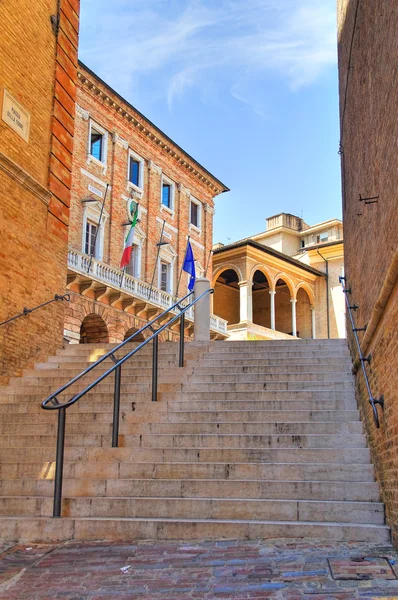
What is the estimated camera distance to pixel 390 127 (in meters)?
5.29

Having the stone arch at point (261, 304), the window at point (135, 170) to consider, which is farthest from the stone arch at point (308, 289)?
the window at point (135, 170)

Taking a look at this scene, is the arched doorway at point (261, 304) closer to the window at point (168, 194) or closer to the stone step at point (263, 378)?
the window at point (168, 194)

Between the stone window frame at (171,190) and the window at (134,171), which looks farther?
the stone window frame at (171,190)

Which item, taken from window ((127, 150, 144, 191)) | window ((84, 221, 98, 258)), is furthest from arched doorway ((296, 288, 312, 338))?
window ((84, 221, 98, 258))

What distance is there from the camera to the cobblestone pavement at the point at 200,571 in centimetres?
407

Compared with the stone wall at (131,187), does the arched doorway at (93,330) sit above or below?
below

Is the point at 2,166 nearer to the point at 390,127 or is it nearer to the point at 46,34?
the point at 46,34

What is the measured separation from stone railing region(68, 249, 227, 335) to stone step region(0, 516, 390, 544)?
17.6 meters

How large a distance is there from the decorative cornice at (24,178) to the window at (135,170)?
1833 centimetres

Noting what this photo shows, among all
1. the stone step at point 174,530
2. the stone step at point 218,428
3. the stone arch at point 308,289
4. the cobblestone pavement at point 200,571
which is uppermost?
the stone arch at point 308,289

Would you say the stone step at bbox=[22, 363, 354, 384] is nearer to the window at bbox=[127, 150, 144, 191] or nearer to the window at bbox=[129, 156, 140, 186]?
the window at bbox=[127, 150, 144, 191]

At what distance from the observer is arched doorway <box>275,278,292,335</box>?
1658 inches

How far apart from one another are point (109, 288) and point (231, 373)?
15966 mm

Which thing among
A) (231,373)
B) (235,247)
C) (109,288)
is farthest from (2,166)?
(235,247)
